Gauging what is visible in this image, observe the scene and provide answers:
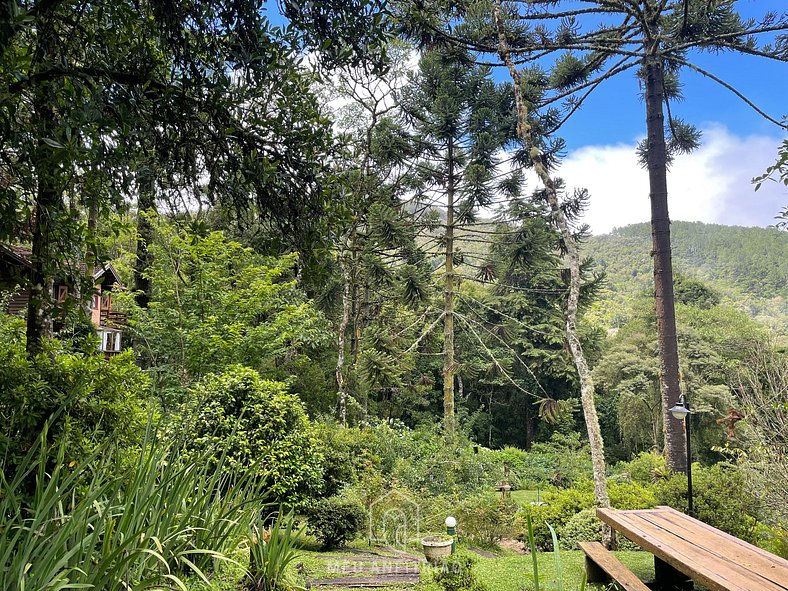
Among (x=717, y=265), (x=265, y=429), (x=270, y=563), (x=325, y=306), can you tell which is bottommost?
(x=270, y=563)

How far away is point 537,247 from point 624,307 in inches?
997

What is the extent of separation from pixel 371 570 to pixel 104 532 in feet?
10.4

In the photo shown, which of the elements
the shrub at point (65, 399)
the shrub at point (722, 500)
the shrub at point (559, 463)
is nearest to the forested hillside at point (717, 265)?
the shrub at point (559, 463)

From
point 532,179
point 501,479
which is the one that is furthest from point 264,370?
point 532,179

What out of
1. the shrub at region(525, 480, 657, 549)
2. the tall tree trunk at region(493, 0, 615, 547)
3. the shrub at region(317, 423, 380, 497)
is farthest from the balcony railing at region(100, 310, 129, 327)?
the shrub at region(525, 480, 657, 549)

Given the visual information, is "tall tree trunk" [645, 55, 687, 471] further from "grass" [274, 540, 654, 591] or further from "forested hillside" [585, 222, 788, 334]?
"forested hillside" [585, 222, 788, 334]

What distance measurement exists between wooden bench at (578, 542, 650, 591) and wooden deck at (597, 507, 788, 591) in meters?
0.24

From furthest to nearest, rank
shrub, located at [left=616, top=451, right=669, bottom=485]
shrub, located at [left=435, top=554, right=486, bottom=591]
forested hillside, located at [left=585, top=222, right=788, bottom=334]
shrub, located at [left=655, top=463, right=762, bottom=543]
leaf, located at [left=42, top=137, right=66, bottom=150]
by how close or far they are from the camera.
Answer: forested hillside, located at [left=585, top=222, right=788, bottom=334]
shrub, located at [left=616, top=451, right=669, bottom=485]
shrub, located at [left=655, top=463, right=762, bottom=543]
shrub, located at [left=435, top=554, right=486, bottom=591]
leaf, located at [left=42, top=137, right=66, bottom=150]

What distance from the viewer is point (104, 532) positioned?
2.27m

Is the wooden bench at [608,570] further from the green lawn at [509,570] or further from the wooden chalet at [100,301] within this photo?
the wooden chalet at [100,301]

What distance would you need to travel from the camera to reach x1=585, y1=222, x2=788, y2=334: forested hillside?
3100 centimetres

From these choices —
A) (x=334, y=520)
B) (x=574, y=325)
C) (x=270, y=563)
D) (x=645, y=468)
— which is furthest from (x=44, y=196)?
(x=645, y=468)

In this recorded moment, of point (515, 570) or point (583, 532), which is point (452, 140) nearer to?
point (583, 532)

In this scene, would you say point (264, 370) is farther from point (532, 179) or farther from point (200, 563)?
point (200, 563)
